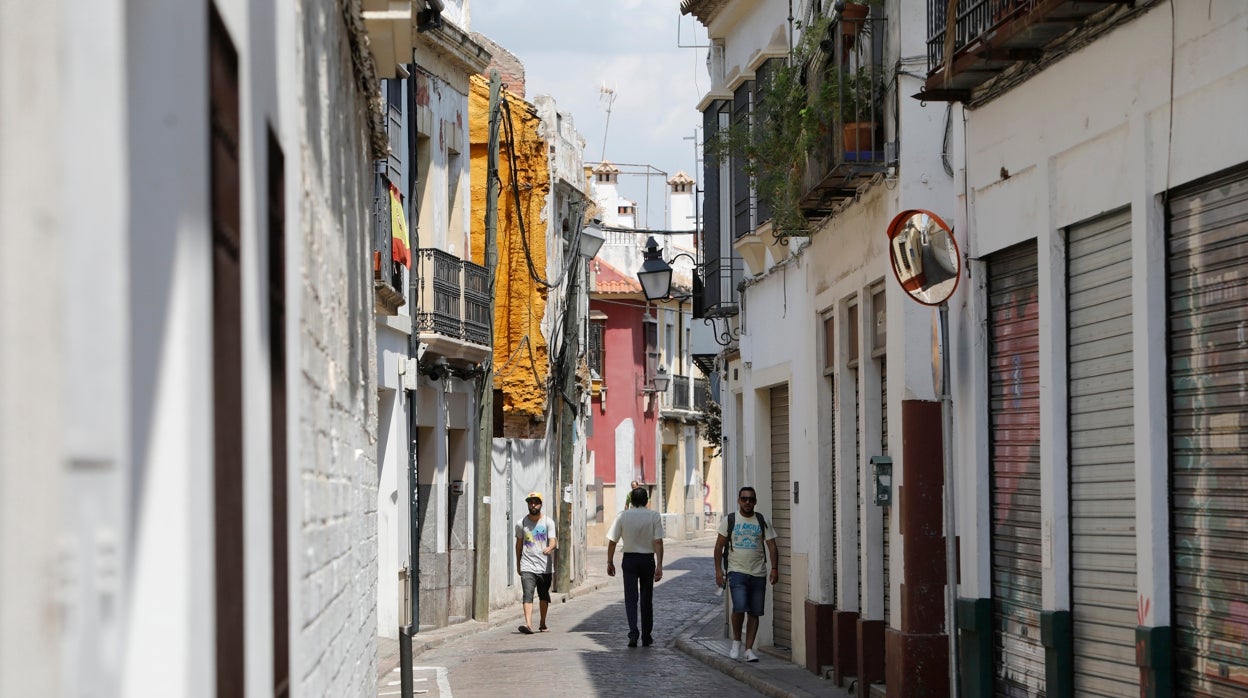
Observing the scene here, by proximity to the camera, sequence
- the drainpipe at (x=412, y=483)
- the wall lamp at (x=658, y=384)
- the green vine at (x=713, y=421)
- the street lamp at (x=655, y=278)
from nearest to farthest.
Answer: the drainpipe at (x=412, y=483), the street lamp at (x=655, y=278), the green vine at (x=713, y=421), the wall lamp at (x=658, y=384)

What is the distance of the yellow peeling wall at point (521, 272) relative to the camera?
30172mm

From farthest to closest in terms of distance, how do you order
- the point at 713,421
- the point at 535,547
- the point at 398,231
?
the point at 713,421 → the point at 535,547 → the point at 398,231

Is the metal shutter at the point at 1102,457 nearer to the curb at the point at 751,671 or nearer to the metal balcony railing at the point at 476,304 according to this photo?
the curb at the point at 751,671

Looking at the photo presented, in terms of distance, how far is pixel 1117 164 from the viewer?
932 centimetres

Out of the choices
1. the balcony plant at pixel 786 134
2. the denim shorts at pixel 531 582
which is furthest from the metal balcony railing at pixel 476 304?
the balcony plant at pixel 786 134

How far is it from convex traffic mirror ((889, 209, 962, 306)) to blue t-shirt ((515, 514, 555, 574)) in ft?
41.9

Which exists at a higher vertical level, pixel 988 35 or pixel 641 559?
pixel 988 35

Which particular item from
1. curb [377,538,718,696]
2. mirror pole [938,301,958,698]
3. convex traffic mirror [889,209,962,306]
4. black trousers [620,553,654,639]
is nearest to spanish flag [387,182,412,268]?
curb [377,538,718,696]

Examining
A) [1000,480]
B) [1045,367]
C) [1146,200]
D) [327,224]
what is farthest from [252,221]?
[1000,480]

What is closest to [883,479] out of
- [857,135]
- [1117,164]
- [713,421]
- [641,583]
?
[857,135]

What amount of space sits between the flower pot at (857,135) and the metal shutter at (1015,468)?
3.02 m

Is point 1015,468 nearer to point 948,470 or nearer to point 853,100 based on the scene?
point 948,470

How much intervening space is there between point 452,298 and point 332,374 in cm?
1881

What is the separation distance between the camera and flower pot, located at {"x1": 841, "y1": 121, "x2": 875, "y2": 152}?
14438 millimetres
